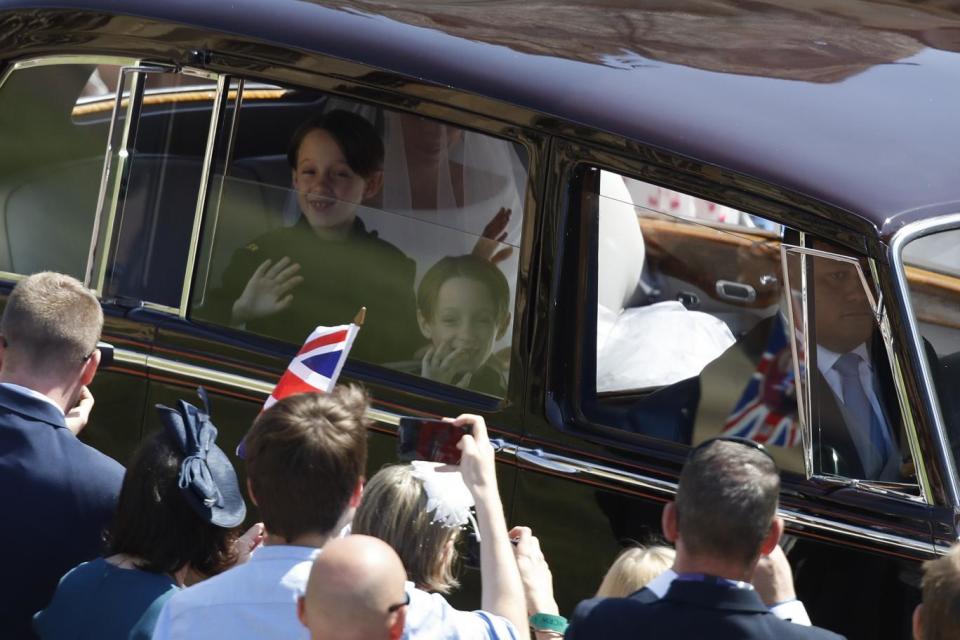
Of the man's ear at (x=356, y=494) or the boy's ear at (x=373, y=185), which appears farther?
the boy's ear at (x=373, y=185)

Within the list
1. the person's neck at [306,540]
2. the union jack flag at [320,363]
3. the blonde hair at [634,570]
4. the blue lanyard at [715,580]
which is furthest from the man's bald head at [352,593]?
the union jack flag at [320,363]

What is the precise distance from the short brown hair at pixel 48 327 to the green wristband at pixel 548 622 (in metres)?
1.25

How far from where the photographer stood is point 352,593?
99.4 inches

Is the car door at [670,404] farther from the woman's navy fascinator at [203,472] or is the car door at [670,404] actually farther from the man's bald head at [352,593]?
the man's bald head at [352,593]

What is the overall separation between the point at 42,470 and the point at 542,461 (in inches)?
48.7

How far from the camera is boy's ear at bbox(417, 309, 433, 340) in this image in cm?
426

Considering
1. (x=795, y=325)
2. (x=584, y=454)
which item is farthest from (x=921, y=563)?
(x=584, y=454)

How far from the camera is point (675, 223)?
4.49 meters

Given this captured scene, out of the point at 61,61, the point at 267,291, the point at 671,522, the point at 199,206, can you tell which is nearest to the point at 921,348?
the point at 671,522

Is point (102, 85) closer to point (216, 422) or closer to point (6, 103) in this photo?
point (6, 103)

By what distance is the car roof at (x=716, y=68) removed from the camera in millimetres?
3670

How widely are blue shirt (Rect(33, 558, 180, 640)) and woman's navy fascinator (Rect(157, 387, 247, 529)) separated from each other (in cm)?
18

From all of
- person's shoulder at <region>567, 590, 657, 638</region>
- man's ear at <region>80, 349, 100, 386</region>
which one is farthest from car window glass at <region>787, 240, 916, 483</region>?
man's ear at <region>80, 349, 100, 386</region>

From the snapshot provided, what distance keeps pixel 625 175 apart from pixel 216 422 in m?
1.42
